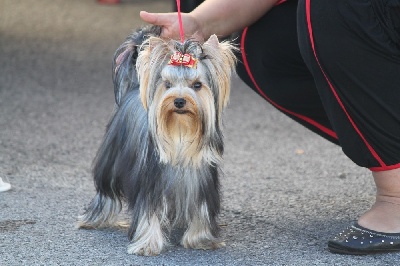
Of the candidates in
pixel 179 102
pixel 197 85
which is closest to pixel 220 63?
pixel 197 85

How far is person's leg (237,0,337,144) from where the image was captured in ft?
13.3

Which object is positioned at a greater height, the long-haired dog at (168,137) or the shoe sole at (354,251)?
the long-haired dog at (168,137)

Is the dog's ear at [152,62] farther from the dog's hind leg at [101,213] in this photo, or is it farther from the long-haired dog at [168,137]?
the dog's hind leg at [101,213]

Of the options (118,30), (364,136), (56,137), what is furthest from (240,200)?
(118,30)

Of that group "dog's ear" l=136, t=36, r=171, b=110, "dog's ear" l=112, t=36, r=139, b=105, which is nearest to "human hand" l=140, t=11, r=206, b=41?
"dog's ear" l=112, t=36, r=139, b=105

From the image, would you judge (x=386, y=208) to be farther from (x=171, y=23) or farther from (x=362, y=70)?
(x=171, y=23)

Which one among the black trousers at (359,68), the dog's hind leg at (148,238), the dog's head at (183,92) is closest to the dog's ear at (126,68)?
the dog's head at (183,92)

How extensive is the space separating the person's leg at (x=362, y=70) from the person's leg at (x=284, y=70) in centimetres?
59

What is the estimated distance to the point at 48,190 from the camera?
438 centimetres

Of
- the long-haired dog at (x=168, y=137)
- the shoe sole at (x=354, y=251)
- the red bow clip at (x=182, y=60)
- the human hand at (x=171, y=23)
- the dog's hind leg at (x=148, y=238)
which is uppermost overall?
the human hand at (x=171, y=23)

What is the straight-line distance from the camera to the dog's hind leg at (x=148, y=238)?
134 inches

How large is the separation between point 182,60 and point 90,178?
1567 mm

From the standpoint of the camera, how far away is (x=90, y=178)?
15.3 ft

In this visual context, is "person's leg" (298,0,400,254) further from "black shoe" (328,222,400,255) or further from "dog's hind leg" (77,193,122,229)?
"dog's hind leg" (77,193,122,229)
